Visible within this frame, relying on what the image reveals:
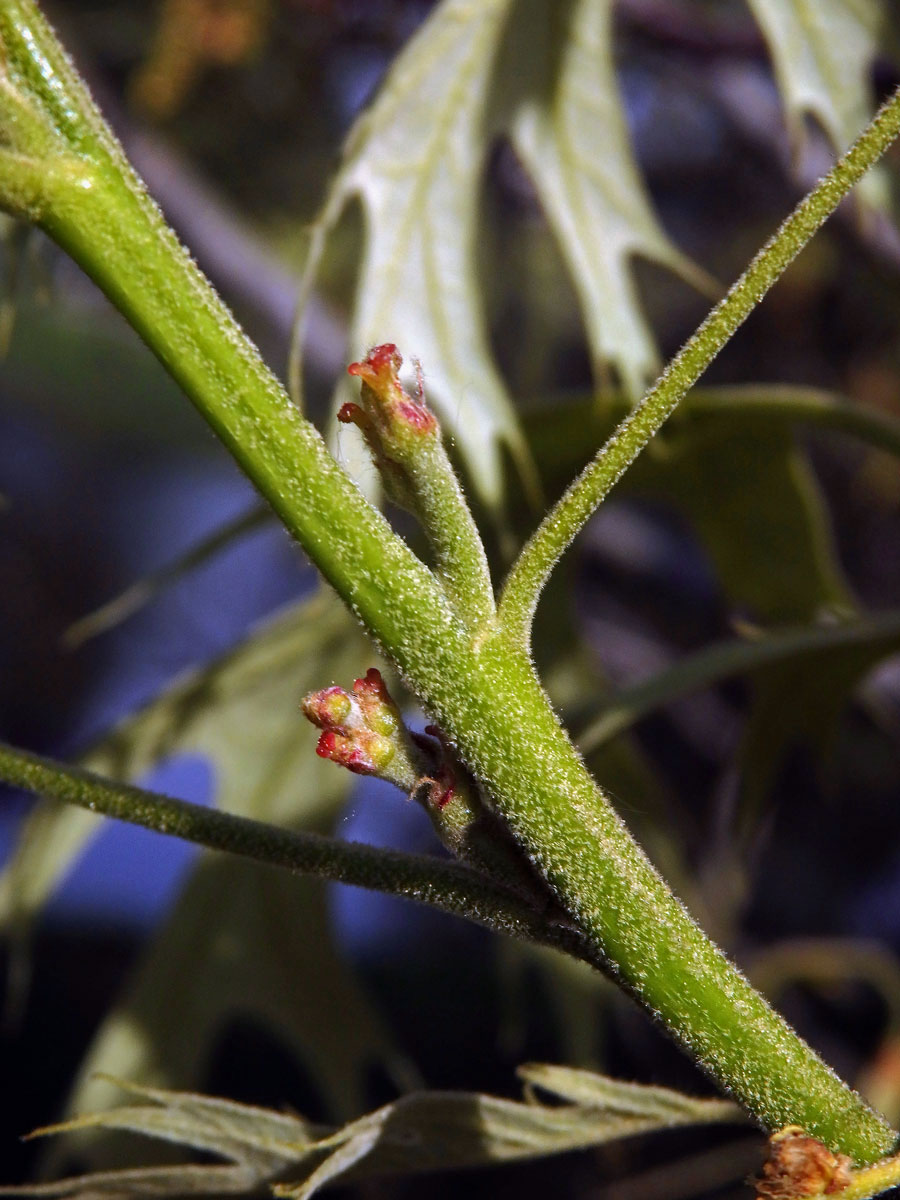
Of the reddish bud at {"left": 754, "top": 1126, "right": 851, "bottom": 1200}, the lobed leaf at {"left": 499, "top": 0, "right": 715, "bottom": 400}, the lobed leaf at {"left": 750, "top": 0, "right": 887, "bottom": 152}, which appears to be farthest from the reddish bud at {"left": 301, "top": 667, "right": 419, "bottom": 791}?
the lobed leaf at {"left": 750, "top": 0, "right": 887, "bottom": 152}

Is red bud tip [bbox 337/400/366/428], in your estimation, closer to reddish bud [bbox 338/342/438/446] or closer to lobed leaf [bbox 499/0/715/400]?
reddish bud [bbox 338/342/438/446]

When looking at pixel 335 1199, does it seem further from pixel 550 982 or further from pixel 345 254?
pixel 345 254

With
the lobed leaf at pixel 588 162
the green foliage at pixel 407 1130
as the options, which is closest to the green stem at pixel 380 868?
the green foliage at pixel 407 1130

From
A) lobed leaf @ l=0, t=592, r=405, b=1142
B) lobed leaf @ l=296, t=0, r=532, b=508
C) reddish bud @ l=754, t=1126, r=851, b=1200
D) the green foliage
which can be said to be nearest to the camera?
reddish bud @ l=754, t=1126, r=851, b=1200

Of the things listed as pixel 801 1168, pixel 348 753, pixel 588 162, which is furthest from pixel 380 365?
pixel 588 162

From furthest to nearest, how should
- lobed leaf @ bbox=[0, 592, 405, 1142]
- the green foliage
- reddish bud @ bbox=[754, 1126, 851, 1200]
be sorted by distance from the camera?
lobed leaf @ bbox=[0, 592, 405, 1142] → the green foliage → reddish bud @ bbox=[754, 1126, 851, 1200]

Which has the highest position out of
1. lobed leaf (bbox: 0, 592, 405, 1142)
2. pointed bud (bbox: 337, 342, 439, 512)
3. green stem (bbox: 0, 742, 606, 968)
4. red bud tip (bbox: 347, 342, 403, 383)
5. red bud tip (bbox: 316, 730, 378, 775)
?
red bud tip (bbox: 347, 342, 403, 383)

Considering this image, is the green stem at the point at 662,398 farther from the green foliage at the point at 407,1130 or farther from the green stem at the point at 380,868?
the green foliage at the point at 407,1130

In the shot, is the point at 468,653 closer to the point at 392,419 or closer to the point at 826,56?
the point at 392,419

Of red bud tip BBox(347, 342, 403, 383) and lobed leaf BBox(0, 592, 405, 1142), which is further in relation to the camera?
lobed leaf BBox(0, 592, 405, 1142)
